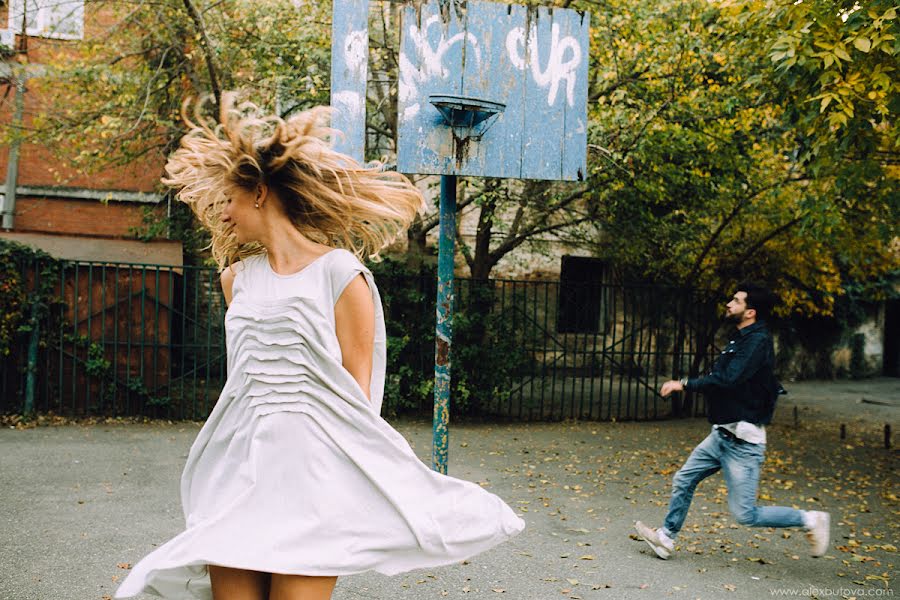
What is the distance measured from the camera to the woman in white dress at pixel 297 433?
2.35 m

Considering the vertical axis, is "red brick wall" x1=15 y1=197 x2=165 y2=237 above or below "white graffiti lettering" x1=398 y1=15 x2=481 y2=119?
below

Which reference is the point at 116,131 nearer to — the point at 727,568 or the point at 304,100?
the point at 304,100

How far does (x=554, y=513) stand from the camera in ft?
23.9

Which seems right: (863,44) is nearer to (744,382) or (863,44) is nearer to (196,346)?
(744,382)

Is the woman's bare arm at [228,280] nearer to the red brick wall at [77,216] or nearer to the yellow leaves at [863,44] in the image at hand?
the yellow leaves at [863,44]

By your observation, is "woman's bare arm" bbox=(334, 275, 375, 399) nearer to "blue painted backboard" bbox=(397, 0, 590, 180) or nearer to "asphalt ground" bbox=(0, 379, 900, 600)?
"asphalt ground" bbox=(0, 379, 900, 600)

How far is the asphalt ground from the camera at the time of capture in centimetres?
525

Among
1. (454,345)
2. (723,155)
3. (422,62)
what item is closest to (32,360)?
(454,345)

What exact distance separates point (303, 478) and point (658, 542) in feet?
13.6

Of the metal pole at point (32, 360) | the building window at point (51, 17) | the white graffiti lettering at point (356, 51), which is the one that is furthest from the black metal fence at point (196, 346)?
the white graffiti lettering at point (356, 51)

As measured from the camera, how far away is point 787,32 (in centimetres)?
728

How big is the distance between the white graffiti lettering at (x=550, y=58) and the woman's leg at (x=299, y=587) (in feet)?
13.4

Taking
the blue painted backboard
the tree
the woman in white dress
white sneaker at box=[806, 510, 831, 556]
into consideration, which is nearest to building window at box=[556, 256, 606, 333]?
the tree

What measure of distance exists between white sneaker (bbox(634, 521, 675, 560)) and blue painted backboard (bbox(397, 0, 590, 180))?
254cm
